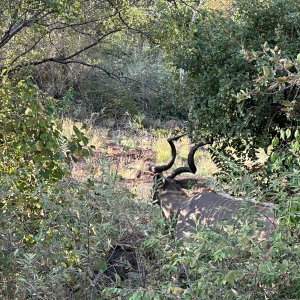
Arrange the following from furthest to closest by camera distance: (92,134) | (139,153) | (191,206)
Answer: (92,134), (139,153), (191,206)

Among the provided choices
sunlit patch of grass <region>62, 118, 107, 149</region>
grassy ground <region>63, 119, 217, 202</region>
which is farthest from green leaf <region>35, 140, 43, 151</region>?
sunlit patch of grass <region>62, 118, 107, 149</region>

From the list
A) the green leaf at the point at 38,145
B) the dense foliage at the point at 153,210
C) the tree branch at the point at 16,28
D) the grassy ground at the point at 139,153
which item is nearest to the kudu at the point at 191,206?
the dense foliage at the point at 153,210

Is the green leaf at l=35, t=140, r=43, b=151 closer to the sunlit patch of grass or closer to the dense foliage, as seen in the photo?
the dense foliage

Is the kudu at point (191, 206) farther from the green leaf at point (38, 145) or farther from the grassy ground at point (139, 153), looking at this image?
the grassy ground at point (139, 153)

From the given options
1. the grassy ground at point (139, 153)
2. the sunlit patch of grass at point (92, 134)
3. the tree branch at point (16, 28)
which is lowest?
the grassy ground at point (139, 153)

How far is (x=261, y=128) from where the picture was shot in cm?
588

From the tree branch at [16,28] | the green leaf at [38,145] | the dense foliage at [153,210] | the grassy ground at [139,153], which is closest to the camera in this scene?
the dense foliage at [153,210]

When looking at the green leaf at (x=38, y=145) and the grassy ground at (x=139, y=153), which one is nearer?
the green leaf at (x=38, y=145)

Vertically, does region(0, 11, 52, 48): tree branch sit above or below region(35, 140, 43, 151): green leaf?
above

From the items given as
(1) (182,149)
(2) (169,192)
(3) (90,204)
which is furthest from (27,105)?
(1) (182,149)

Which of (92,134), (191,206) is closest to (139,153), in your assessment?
(92,134)

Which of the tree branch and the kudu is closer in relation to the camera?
the kudu

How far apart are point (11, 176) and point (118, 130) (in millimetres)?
9747

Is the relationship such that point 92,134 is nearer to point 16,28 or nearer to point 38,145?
point 16,28
